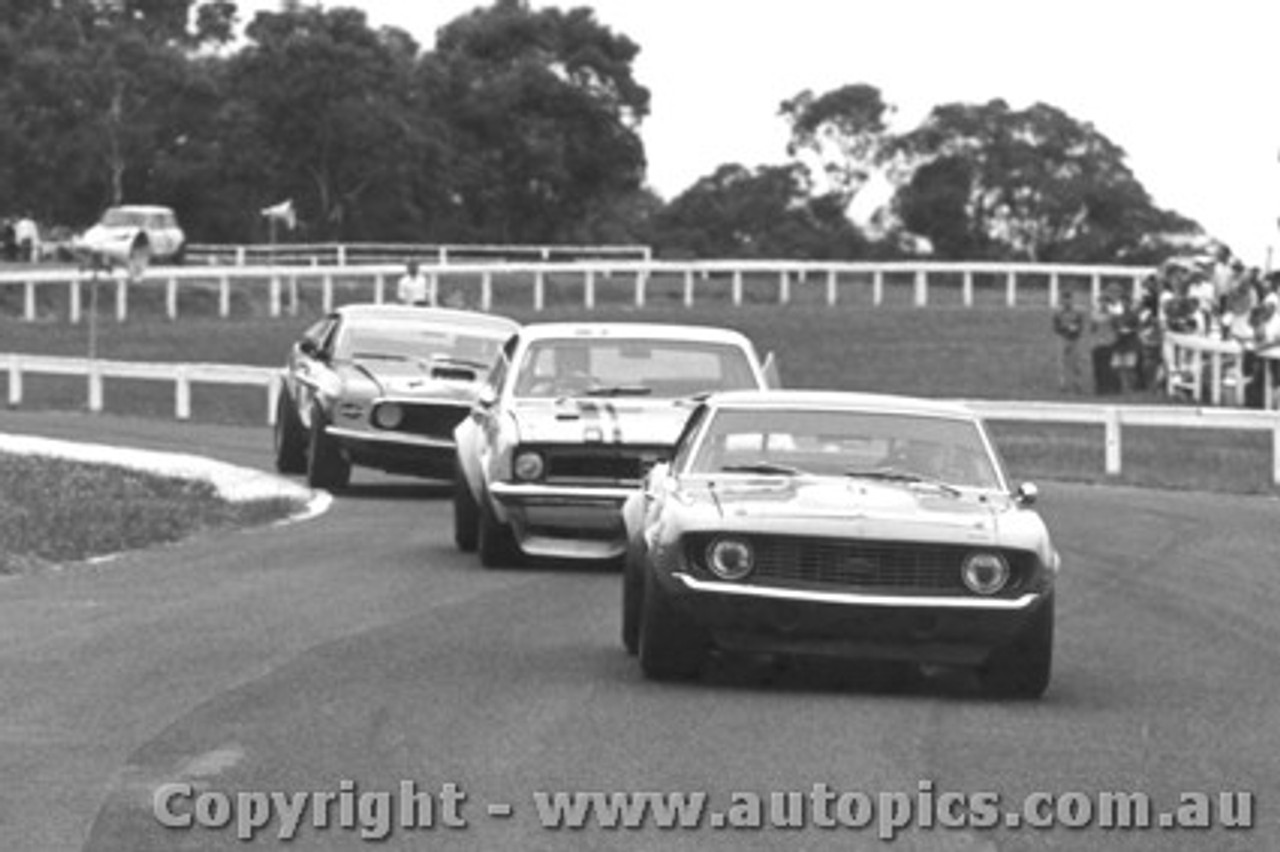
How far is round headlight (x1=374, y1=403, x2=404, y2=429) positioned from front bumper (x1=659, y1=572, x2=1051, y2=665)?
1324 cm

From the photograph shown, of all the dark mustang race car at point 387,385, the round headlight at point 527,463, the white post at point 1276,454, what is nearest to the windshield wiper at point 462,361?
the dark mustang race car at point 387,385

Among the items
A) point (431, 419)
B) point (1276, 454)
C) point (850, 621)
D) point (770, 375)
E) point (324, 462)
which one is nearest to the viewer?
point (850, 621)

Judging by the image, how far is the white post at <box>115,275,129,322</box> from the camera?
60688mm

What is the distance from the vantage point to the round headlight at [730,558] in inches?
556

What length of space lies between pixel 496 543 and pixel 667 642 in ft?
21.2

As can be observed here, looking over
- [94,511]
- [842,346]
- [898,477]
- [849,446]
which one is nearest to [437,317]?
[94,511]

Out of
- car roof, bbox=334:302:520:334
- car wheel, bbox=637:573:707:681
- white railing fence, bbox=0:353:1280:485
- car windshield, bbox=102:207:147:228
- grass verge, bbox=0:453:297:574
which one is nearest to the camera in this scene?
car wheel, bbox=637:573:707:681

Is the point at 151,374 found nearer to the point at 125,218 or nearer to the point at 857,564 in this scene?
the point at 857,564

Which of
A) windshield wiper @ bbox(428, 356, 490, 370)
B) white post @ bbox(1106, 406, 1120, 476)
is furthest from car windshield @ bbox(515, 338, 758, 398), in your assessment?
white post @ bbox(1106, 406, 1120, 476)

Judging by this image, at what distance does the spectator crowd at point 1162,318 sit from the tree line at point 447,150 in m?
47.0

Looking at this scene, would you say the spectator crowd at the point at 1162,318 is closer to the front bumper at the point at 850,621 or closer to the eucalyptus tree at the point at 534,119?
the front bumper at the point at 850,621

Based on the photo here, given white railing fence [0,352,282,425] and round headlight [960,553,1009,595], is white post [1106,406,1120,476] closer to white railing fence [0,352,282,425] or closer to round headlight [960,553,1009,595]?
white railing fence [0,352,282,425]

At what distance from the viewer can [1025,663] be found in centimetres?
1417

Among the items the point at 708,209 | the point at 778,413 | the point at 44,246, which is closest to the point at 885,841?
the point at 778,413
